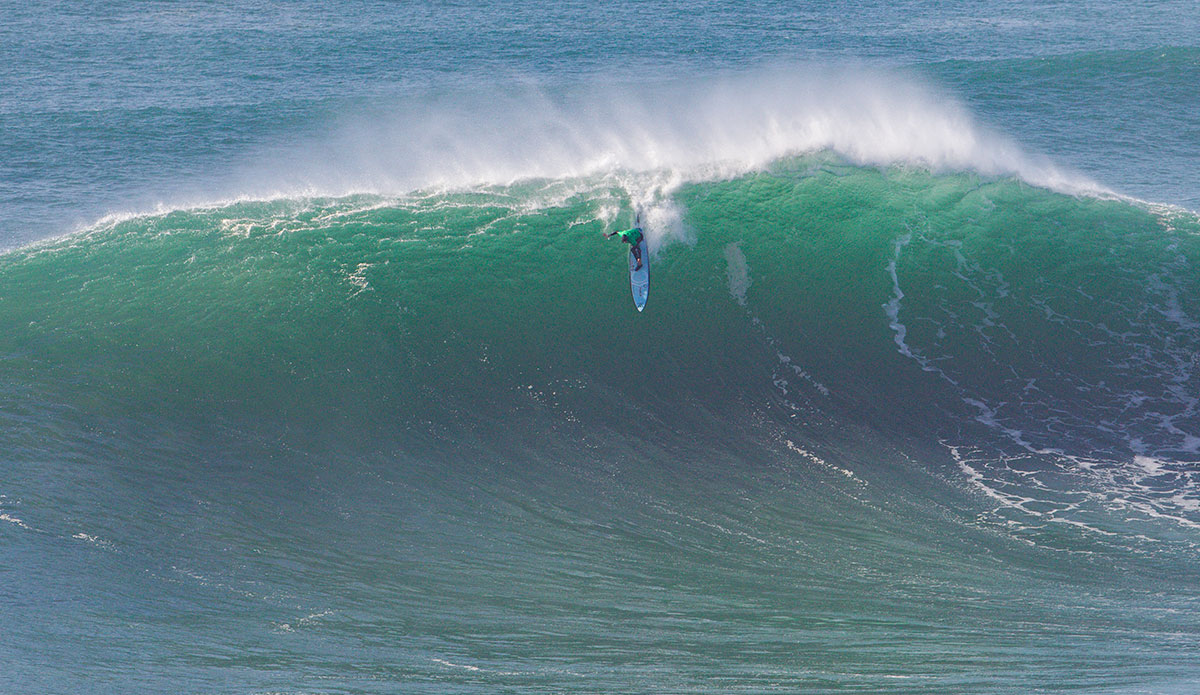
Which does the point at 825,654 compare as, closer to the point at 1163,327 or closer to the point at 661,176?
the point at 1163,327

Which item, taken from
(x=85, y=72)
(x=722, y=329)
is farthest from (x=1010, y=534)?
(x=85, y=72)

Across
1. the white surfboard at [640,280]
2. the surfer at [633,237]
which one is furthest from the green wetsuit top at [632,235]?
the white surfboard at [640,280]

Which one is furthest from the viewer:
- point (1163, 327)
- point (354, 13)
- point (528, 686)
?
point (354, 13)

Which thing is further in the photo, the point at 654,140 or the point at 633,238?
the point at 654,140

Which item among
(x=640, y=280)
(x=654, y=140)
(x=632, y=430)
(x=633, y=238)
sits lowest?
(x=632, y=430)

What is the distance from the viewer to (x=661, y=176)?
930 inches

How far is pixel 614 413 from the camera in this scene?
18391 mm

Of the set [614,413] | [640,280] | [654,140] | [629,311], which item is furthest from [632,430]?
[654,140]

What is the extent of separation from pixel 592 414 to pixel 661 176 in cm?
728

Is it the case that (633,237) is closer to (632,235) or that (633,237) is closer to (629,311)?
(632,235)

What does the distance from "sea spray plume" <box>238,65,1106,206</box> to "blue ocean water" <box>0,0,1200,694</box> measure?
17 cm

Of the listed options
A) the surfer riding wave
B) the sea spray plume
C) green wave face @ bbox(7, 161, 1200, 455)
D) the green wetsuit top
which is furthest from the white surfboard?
the sea spray plume

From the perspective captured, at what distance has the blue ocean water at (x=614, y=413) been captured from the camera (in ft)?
45.7

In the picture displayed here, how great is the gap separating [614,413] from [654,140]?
30.9ft
